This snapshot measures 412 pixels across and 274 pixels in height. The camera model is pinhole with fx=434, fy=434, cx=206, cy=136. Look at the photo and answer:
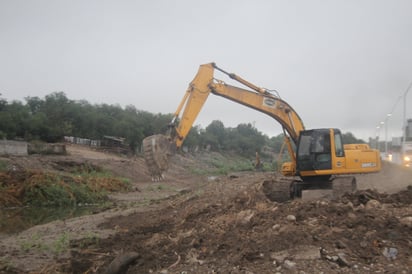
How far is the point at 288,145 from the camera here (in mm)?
14516

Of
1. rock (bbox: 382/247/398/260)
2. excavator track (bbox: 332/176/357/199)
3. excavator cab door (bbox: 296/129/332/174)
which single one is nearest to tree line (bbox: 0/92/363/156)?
excavator cab door (bbox: 296/129/332/174)

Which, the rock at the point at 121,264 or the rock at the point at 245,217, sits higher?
the rock at the point at 245,217

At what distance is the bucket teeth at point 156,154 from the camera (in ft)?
43.8

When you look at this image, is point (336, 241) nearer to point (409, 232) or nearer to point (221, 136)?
point (409, 232)

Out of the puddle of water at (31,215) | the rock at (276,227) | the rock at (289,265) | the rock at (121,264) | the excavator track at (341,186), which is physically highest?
the excavator track at (341,186)

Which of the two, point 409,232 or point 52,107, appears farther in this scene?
point 52,107

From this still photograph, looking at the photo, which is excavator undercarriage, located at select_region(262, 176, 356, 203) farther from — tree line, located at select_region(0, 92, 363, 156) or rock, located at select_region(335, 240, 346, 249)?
tree line, located at select_region(0, 92, 363, 156)

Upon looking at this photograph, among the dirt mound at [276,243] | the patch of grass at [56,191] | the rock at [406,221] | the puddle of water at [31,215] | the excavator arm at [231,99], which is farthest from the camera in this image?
the patch of grass at [56,191]

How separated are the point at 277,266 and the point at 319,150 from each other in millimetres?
7137

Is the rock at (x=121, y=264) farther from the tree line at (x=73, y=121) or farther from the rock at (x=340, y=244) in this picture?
the tree line at (x=73, y=121)

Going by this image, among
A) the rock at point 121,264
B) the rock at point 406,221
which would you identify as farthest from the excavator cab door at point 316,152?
the rock at point 121,264

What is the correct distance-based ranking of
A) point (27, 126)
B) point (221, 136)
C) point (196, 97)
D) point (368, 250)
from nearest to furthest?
point (368, 250)
point (196, 97)
point (27, 126)
point (221, 136)

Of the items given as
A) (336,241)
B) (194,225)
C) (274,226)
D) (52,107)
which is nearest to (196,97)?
(194,225)

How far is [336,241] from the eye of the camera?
21.0 ft
